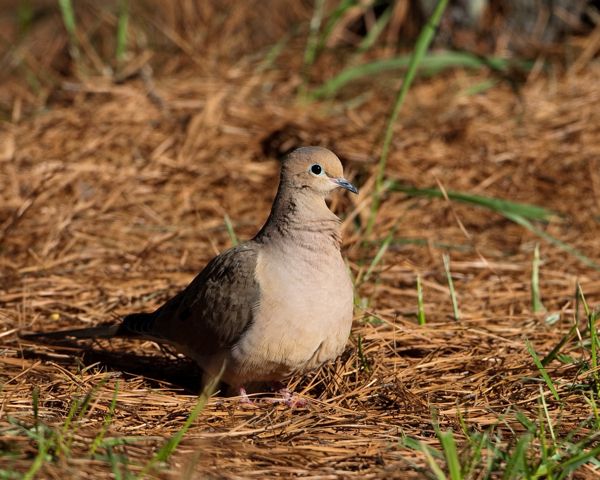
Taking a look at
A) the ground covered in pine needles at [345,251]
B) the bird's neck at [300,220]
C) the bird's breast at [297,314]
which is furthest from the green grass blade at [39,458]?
the bird's neck at [300,220]

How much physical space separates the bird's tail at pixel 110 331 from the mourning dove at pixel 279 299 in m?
0.01

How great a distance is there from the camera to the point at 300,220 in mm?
3443

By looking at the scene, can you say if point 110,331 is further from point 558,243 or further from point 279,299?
point 558,243

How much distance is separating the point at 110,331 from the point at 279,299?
0.92 m

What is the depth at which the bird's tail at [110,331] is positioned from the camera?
374 centimetres

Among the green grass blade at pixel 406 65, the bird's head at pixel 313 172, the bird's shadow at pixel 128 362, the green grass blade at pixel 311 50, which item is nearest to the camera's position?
the bird's head at pixel 313 172

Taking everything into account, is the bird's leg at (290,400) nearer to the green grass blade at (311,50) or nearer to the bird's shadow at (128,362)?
the bird's shadow at (128,362)

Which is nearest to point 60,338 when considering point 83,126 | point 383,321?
point 383,321

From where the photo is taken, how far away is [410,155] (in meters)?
5.81

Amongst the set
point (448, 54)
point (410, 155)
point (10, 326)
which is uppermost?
point (448, 54)

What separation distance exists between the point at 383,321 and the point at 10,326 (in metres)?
1.60

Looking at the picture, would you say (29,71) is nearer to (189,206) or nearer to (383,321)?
(189,206)

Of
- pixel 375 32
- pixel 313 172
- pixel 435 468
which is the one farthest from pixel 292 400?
pixel 375 32

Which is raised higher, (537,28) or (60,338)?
(537,28)
